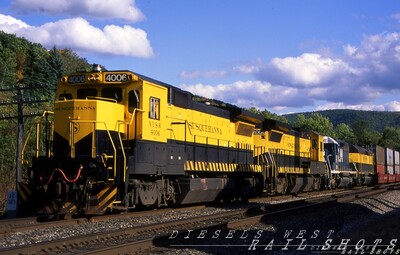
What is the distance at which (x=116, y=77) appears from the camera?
48.1 feet

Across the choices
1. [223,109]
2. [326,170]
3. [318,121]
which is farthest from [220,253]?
[318,121]

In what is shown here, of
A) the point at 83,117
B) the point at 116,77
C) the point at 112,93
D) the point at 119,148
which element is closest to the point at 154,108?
the point at 112,93

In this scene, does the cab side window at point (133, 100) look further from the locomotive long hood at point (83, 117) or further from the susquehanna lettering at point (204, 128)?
the susquehanna lettering at point (204, 128)

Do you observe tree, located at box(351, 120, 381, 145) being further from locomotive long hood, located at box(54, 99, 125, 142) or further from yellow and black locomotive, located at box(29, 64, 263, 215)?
locomotive long hood, located at box(54, 99, 125, 142)

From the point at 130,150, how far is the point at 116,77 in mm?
2146

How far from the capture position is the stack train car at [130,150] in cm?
1330

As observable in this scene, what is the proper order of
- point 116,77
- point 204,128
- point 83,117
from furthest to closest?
point 204,128
point 116,77
point 83,117

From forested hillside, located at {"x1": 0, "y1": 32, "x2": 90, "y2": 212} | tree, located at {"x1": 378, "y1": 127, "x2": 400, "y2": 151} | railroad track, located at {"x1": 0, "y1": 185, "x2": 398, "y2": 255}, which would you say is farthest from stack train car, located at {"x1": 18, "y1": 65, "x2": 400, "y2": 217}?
tree, located at {"x1": 378, "y1": 127, "x2": 400, "y2": 151}

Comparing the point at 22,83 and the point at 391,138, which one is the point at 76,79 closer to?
the point at 22,83

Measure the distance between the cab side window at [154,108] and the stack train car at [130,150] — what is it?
1.2 inches

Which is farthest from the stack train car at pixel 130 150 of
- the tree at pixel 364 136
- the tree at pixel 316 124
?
the tree at pixel 364 136

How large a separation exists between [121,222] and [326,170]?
22.8 meters

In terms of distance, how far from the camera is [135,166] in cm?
1412

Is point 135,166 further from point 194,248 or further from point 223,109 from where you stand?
point 223,109
